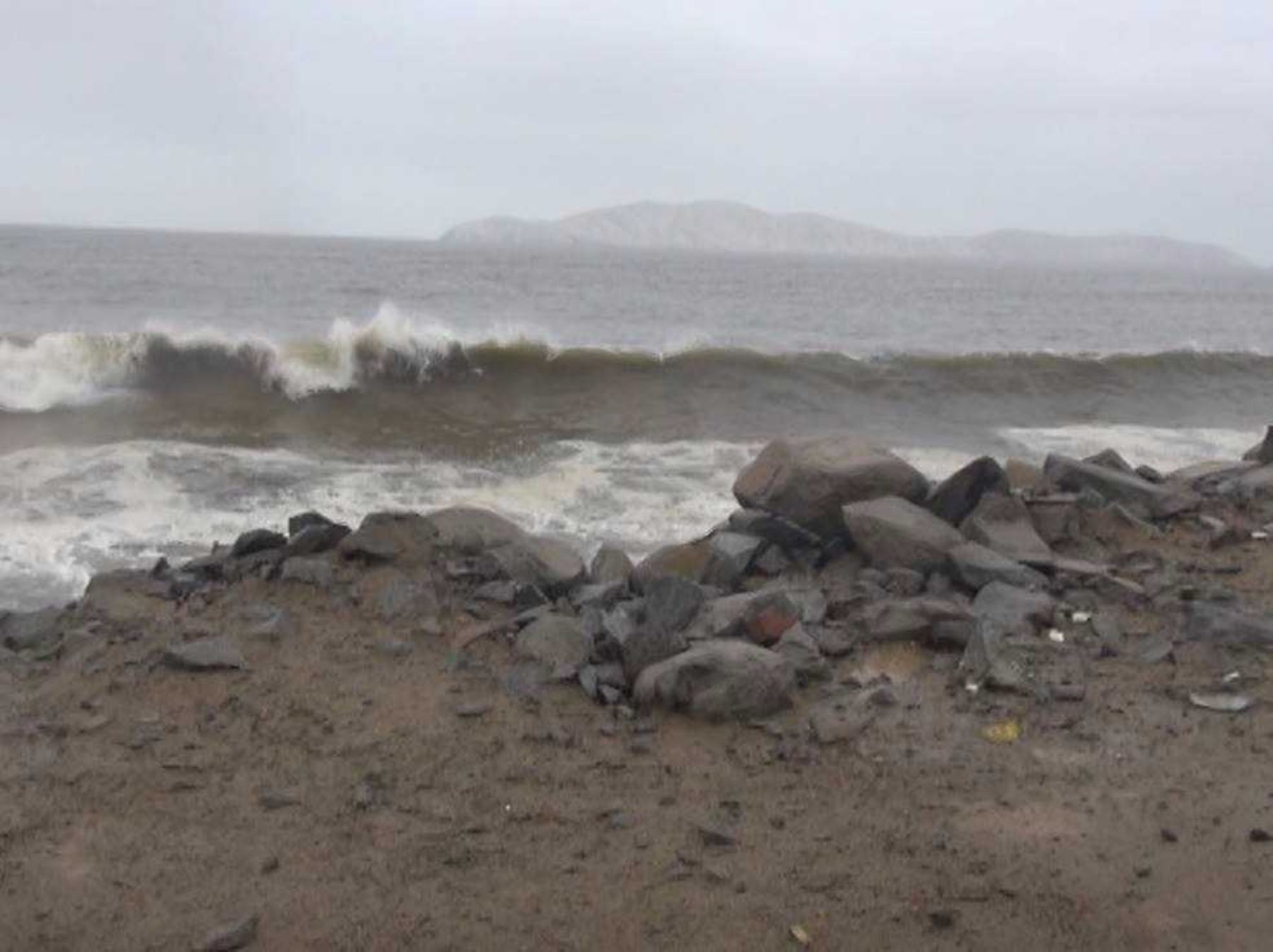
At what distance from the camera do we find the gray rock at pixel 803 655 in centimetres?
543

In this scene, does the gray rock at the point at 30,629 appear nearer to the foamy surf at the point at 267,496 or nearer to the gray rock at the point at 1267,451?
the foamy surf at the point at 267,496

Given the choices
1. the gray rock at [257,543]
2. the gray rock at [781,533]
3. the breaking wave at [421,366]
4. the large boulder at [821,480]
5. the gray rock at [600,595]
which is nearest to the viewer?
the gray rock at [600,595]

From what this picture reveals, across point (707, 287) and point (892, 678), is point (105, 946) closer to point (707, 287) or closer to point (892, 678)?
point (892, 678)

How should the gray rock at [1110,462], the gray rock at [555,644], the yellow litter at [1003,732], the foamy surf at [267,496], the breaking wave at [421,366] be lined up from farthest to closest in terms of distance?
1. the breaking wave at [421,366]
2. the gray rock at [1110,462]
3. the foamy surf at [267,496]
4. the gray rock at [555,644]
5. the yellow litter at [1003,732]

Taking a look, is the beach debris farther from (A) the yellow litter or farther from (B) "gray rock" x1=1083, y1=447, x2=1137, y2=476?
(B) "gray rock" x1=1083, y1=447, x2=1137, y2=476

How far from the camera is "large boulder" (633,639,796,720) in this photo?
5078mm

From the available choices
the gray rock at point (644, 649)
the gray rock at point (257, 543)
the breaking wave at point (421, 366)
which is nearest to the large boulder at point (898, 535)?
the gray rock at point (644, 649)

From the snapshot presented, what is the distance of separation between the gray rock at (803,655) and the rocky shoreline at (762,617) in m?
0.01

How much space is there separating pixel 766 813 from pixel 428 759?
1.30 m

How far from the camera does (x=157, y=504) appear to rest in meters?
10.0

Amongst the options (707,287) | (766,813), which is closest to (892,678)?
(766,813)

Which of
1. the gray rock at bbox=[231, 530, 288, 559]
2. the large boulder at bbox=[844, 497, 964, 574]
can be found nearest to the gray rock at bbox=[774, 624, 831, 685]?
the large boulder at bbox=[844, 497, 964, 574]

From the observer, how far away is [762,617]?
580 centimetres

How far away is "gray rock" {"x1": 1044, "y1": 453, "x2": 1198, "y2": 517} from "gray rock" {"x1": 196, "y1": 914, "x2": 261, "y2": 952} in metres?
6.08
